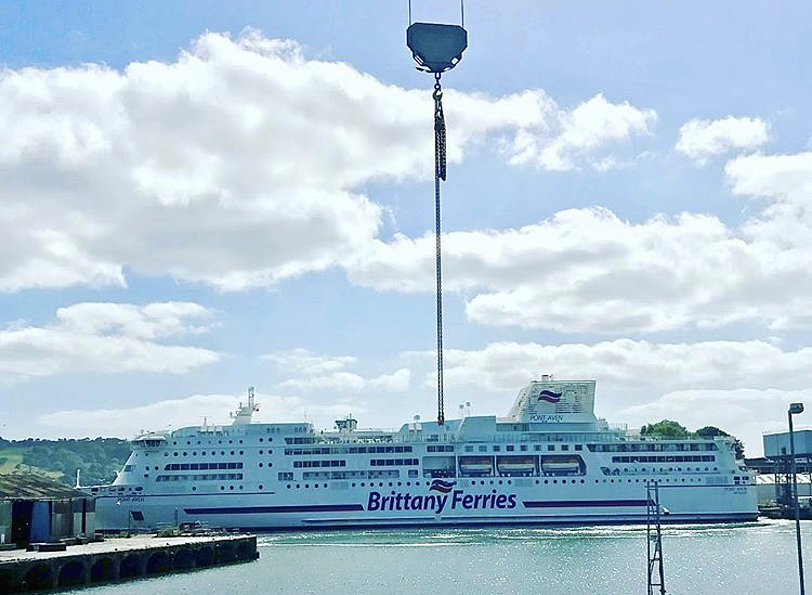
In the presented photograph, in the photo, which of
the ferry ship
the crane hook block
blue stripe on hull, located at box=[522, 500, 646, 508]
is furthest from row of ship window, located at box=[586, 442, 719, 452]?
the crane hook block

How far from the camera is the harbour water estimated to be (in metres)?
35.6

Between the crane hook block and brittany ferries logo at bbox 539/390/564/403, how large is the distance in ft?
109

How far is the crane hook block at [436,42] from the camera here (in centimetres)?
3772

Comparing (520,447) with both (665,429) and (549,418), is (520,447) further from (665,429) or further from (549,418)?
(665,429)

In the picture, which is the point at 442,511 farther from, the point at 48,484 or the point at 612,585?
the point at 48,484

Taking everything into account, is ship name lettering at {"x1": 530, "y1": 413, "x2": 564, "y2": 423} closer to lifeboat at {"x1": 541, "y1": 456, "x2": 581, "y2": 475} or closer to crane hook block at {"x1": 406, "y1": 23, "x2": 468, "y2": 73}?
lifeboat at {"x1": 541, "y1": 456, "x2": 581, "y2": 475}

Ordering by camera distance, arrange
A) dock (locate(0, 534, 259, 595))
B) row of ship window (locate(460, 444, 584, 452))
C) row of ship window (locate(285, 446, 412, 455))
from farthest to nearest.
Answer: row of ship window (locate(460, 444, 584, 452)) → row of ship window (locate(285, 446, 412, 455)) → dock (locate(0, 534, 259, 595))

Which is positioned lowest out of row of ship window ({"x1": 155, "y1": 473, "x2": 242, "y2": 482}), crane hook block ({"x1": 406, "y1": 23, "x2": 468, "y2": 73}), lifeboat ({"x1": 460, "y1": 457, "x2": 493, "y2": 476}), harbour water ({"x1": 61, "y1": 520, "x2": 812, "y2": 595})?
harbour water ({"x1": 61, "y1": 520, "x2": 812, "y2": 595})

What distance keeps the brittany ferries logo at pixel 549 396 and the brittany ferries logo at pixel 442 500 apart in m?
6.90

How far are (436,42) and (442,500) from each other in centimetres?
3320

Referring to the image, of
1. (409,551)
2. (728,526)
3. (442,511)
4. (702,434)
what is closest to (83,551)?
(409,551)

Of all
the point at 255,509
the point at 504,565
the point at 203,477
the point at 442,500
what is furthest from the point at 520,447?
the point at 504,565

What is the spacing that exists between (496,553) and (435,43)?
2231 centimetres

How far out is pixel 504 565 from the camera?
137 feet
